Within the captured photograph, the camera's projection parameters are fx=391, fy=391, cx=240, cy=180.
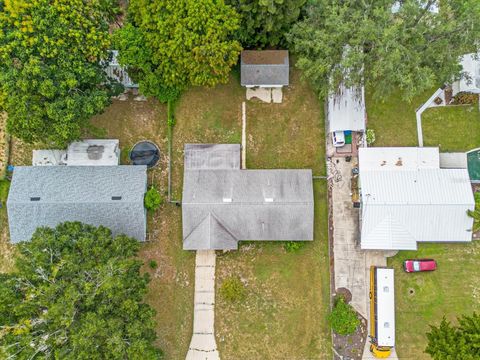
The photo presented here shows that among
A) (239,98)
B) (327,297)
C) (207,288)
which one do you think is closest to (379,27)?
(239,98)

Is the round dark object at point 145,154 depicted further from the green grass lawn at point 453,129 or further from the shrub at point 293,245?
the green grass lawn at point 453,129

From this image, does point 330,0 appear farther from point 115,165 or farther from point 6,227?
point 6,227

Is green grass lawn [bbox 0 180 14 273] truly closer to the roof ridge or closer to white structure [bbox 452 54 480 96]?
the roof ridge

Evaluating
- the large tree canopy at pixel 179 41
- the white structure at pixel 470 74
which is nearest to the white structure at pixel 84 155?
the large tree canopy at pixel 179 41

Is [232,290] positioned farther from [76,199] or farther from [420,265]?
[420,265]

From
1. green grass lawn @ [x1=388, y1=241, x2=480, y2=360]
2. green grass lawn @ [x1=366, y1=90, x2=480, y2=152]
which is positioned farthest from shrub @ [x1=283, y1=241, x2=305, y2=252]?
green grass lawn @ [x1=366, y1=90, x2=480, y2=152]

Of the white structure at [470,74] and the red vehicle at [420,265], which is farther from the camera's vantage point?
the red vehicle at [420,265]
